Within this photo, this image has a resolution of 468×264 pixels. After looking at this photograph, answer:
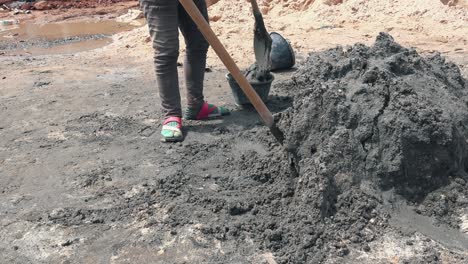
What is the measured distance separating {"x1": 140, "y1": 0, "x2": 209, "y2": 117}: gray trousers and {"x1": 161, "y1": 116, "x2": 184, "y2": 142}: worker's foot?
3.4 inches

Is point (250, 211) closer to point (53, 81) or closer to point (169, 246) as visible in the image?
point (169, 246)

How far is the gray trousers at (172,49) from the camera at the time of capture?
12.1 ft

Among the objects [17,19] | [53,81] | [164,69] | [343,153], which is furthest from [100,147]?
[17,19]

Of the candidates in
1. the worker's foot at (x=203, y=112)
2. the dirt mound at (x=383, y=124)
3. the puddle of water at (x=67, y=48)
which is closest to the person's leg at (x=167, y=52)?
the worker's foot at (x=203, y=112)

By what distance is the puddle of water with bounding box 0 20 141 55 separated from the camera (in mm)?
9752

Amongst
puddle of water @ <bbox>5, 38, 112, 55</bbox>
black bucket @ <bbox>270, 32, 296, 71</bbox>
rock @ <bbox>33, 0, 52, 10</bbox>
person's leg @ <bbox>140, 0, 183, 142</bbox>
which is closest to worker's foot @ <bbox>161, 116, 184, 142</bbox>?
person's leg @ <bbox>140, 0, 183, 142</bbox>

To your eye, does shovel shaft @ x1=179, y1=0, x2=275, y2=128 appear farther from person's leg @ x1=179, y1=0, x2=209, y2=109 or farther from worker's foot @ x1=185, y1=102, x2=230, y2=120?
worker's foot @ x1=185, y1=102, x2=230, y2=120

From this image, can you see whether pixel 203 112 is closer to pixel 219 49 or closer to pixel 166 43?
pixel 166 43

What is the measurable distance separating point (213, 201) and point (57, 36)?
9.93 meters

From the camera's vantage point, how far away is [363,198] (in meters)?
2.69

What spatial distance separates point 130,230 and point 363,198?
1326 mm

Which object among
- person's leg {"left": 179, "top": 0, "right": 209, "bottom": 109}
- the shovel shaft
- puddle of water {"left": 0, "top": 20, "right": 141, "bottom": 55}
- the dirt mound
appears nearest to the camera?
the dirt mound

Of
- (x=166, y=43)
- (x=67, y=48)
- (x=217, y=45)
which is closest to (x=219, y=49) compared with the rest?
(x=217, y=45)

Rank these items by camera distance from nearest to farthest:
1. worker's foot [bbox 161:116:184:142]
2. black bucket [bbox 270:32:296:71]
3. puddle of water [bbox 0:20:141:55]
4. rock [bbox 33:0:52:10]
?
worker's foot [bbox 161:116:184:142] < black bucket [bbox 270:32:296:71] < puddle of water [bbox 0:20:141:55] < rock [bbox 33:0:52:10]
